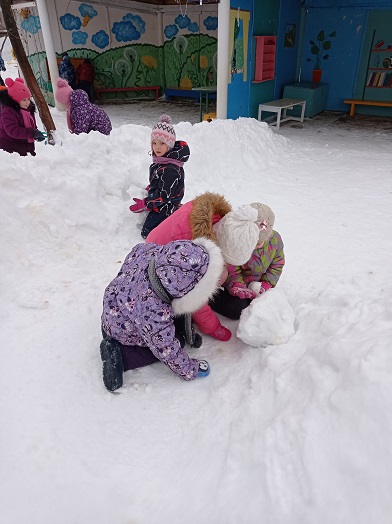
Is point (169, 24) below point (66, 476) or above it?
above

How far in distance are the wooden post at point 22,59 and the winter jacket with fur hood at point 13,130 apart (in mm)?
320

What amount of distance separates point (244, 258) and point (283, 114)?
8.07 metres

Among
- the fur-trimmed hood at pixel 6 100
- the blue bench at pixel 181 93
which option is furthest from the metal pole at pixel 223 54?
the blue bench at pixel 181 93

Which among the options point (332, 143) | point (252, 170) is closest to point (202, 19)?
point (332, 143)

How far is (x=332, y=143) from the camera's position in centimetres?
756

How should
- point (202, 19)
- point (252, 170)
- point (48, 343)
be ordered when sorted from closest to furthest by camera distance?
point (48, 343) → point (252, 170) → point (202, 19)

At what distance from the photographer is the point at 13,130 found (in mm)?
4570

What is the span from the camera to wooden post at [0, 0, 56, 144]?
4.64 metres

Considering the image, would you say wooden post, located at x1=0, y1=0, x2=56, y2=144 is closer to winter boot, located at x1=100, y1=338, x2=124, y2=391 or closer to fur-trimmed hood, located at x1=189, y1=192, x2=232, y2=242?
fur-trimmed hood, located at x1=189, y1=192, x2=232, y2=242

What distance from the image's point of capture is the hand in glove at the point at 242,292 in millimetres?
2719

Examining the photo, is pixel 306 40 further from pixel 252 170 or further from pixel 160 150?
pixel 160 150

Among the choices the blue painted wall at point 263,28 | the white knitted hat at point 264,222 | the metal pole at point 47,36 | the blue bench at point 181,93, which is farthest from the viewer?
the blue bench at point 181,93

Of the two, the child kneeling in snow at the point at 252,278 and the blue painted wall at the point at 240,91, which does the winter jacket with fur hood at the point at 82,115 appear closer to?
the blue painted wall at the point at 240,91

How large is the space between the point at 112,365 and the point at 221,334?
789 millimetres
